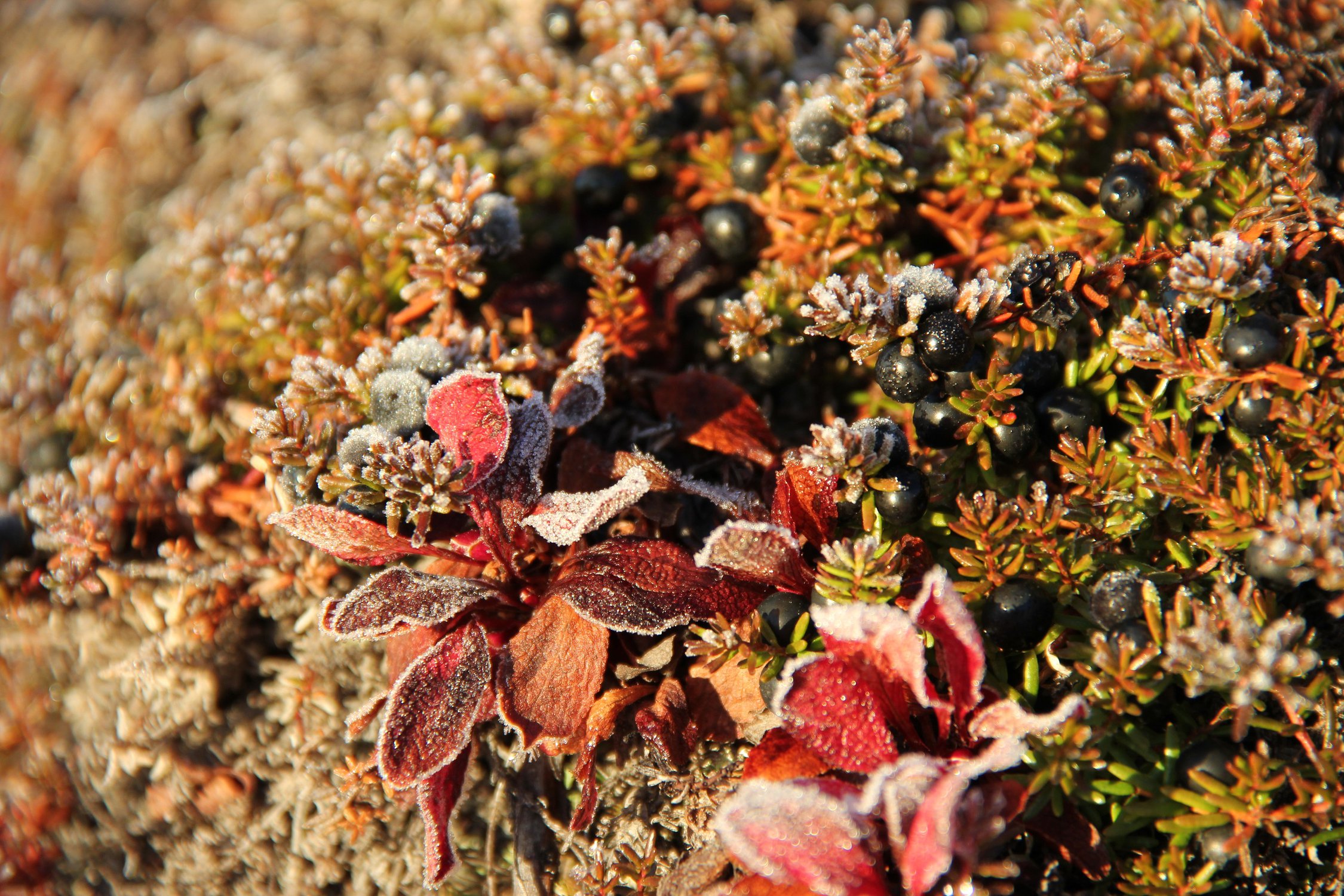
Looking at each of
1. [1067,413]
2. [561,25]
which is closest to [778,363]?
[1067,413]

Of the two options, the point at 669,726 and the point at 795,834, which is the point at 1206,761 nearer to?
the point at 795,834

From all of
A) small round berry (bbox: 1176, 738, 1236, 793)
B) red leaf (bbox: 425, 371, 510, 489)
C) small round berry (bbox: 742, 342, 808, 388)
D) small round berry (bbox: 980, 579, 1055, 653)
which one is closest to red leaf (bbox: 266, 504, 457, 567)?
red leaf (bbox: 425, 371, 510, 489)

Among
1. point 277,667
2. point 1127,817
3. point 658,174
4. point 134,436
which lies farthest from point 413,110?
point 1127,817

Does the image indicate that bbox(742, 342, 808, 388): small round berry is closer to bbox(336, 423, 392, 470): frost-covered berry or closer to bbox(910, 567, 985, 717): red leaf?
bbox(910, 567, 985, 717): red leaf

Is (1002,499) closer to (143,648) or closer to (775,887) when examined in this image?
(775,887)

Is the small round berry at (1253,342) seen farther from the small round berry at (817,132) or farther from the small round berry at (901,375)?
the small round berry at (817,132)
